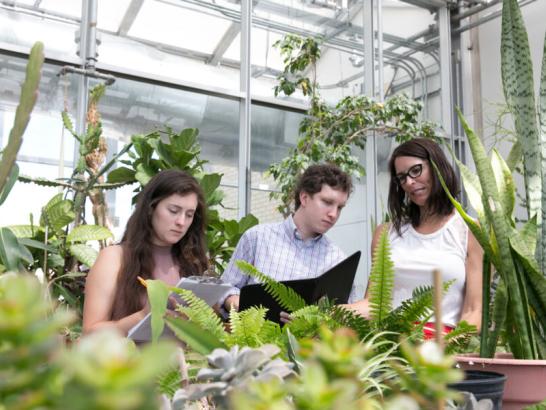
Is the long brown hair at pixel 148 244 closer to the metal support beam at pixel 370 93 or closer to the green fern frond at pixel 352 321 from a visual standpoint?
the green fern frond at pixel 352 321

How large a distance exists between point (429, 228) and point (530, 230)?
96 cm

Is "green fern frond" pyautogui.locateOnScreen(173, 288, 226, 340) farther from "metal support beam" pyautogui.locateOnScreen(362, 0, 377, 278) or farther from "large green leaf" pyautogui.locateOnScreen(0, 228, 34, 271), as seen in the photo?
"metal support beam" pyautogui.locateOnScreen(362, 0, 377, 278)

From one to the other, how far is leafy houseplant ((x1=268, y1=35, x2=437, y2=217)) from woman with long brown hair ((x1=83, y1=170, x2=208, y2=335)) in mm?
2170

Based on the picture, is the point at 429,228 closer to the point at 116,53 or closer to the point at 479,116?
the point at 116,53

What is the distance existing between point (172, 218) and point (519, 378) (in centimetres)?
142

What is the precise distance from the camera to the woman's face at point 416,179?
1685mm

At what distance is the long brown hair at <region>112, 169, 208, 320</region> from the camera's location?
1.71 m

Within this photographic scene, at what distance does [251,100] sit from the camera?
15.6 ft

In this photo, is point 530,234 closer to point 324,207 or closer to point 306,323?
point 306,323

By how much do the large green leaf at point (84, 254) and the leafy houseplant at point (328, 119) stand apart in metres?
1.84

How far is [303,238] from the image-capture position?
2258 millimetres

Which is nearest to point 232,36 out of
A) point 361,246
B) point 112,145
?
point 112,145

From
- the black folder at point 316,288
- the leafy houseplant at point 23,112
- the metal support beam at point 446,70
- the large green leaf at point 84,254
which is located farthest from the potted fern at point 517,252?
the metal support beam at point 446,70

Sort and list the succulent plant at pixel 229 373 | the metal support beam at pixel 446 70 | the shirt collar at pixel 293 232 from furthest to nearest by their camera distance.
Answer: the metal support beam at pixel 446 70
the shirt collar at pixel 293 232
the succulent plant at pixel 229 373
